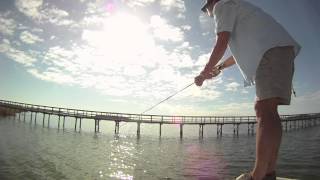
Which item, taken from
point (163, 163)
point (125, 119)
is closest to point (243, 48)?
point (163, 163)

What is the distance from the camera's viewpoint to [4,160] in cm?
1889

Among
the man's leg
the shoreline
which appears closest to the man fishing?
the man's leg

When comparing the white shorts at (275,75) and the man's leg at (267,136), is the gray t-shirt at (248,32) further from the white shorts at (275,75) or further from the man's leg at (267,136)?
the man's leg at (267,136)

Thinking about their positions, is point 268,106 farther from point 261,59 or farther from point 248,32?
point 248,32

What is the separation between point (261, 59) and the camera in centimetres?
294

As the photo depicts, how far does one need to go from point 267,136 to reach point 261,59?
68 cm

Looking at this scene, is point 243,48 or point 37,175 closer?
point 243,48

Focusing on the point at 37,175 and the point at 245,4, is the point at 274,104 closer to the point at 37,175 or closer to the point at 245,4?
the point at 245,4

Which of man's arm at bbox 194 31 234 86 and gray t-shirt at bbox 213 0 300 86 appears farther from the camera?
man's arm at bbox 194 31 234 86

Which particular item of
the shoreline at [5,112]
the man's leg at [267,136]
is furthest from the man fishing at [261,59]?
the shoreline at [5,112]

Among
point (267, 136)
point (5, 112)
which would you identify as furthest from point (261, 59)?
point (5, 112)

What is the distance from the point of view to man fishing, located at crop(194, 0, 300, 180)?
282 centimetres

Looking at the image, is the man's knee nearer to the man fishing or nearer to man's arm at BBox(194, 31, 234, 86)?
the man fishing

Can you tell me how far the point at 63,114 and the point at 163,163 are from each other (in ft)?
129
